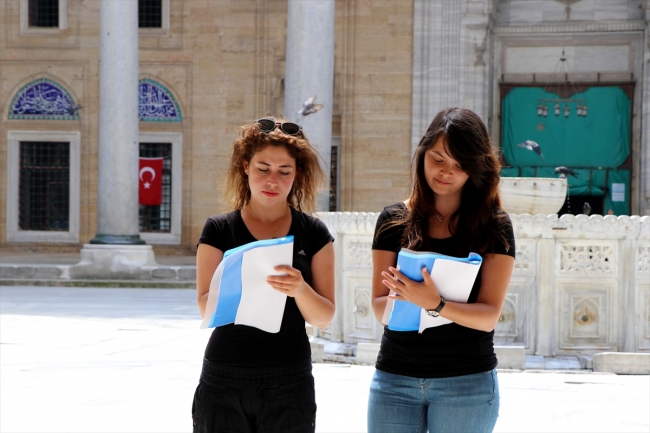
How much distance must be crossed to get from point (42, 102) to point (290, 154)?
58.5ft

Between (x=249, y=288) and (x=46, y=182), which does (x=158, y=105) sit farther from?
(x=249, y=288)

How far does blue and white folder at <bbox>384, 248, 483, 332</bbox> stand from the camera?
2.28 meters

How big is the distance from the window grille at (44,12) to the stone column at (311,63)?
24.6ft

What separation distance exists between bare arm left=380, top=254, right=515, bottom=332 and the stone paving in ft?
7.83

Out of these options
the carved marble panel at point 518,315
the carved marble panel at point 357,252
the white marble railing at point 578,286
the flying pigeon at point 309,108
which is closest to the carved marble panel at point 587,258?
the white marble railing at point 578,286

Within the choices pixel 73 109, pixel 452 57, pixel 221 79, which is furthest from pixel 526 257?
pixel 73 109

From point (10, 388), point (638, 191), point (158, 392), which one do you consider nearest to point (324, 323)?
point (158, 392)

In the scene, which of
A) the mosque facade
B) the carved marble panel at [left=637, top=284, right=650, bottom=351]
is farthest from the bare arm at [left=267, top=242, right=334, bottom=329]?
the mosque facade

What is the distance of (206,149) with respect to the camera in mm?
19016

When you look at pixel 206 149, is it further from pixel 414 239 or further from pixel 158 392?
pixel 414 239

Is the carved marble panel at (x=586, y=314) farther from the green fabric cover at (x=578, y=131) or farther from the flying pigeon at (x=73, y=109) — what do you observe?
the flying pigeon at (x=73, y=109)

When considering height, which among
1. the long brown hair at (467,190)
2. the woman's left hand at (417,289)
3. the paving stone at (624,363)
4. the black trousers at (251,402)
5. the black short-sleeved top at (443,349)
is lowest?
the paving stone at (624,363)

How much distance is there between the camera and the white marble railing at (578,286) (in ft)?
22.9

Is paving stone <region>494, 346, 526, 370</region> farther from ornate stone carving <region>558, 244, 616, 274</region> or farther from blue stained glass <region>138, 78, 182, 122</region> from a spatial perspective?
blue stained glass <region>138, 78, 182, 122</region>
